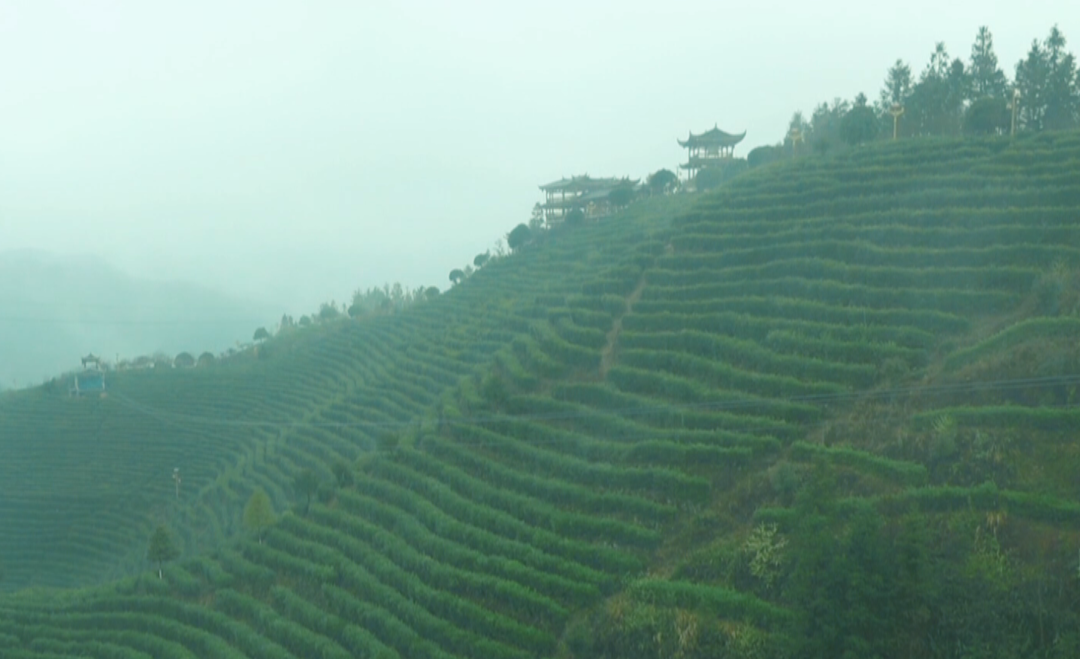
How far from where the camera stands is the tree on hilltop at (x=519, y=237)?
111ft

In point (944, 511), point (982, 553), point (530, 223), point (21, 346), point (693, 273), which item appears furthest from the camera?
point (21, 346)

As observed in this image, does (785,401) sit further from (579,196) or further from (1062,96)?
(579,196)

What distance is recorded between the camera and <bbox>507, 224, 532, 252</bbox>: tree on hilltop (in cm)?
3384

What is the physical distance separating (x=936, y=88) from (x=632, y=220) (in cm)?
952

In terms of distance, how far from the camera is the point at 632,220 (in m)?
29.5

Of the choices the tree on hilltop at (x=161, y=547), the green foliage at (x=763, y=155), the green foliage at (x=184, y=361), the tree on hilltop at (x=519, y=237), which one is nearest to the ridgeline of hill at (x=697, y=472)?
the tree on hilltop at (x=161, y=547)

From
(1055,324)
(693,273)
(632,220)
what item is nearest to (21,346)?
(632,220)

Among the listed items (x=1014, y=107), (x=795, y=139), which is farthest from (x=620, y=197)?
(x=1014, y=107)

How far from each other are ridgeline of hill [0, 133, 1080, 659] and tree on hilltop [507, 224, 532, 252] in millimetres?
7762

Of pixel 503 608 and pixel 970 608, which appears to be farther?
pixel 503 608

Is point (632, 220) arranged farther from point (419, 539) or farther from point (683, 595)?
point (683, 595)

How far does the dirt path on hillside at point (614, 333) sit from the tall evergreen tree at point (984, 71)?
13.8 meters

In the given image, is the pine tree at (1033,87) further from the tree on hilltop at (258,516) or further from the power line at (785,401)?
the tree on hilltop at (258,516)

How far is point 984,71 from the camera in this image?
28219 mm
